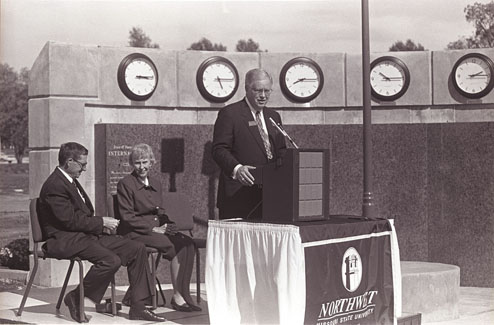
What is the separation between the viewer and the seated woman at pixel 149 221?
295 inches

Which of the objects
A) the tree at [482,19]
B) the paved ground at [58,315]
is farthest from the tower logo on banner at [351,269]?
the tree at [482,19]

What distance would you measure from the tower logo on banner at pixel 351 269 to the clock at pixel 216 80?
4.90 m

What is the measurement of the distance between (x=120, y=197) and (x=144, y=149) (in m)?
0.49

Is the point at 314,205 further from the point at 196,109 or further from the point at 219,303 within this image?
the point at 196,109

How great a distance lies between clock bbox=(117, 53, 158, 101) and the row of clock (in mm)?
662

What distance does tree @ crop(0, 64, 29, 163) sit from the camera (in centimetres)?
3188

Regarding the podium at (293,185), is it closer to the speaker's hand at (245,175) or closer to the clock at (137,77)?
the speaker's hand at (245,175)

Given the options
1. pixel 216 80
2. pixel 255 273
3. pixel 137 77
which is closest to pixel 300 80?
pixel 216 80

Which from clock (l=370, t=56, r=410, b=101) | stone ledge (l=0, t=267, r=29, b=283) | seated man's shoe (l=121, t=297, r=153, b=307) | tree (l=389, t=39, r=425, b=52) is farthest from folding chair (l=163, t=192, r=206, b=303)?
tree (l=389, t=39, r=425, b=52)

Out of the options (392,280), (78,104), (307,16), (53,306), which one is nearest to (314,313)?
(392,280)

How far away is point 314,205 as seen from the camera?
20.8ft

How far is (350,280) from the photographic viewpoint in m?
6.42

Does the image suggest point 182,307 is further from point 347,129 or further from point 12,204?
point 12,204

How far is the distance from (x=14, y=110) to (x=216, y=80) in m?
24.4
